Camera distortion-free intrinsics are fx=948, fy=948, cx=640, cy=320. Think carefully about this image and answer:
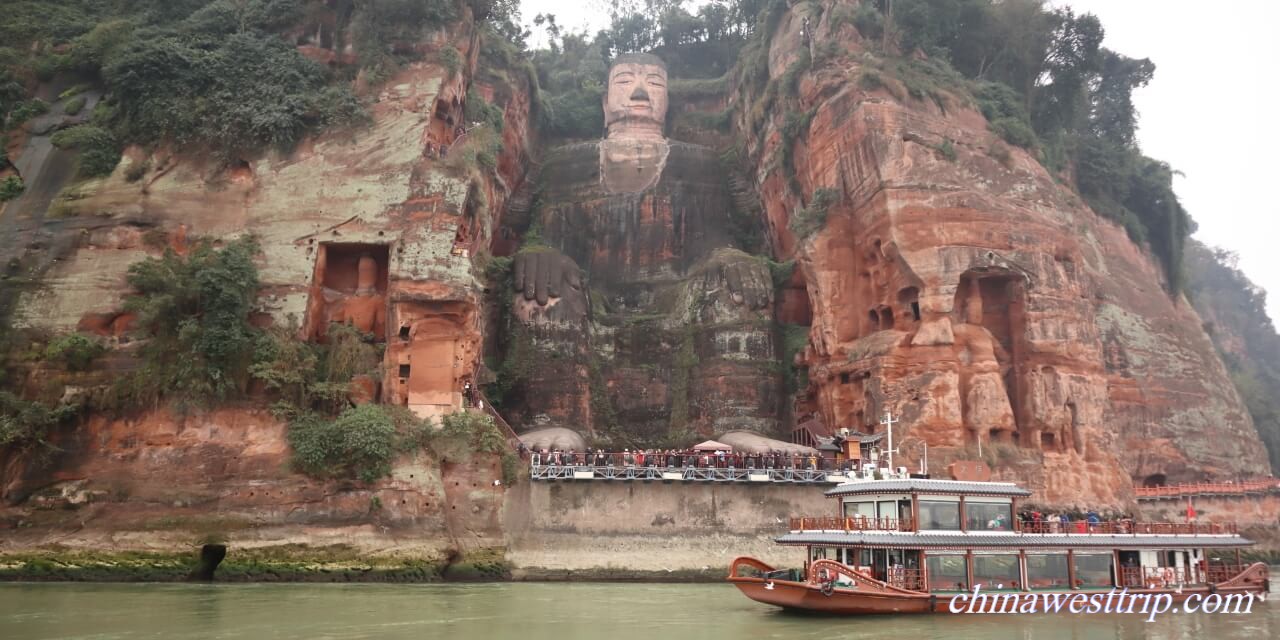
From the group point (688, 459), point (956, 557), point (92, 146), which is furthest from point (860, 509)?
point (92, 146)

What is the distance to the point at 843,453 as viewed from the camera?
34.1 metres

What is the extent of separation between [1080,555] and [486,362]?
24729mm

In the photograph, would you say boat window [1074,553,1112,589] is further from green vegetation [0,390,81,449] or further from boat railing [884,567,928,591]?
green vegetation [0,390,81,449]

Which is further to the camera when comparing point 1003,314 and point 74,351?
point 1003,314

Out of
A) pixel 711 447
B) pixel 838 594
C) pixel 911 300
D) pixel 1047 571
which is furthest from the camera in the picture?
pixel 911 300

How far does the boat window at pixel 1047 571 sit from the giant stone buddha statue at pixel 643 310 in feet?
61.0

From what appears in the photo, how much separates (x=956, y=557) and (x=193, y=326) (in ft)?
74.3

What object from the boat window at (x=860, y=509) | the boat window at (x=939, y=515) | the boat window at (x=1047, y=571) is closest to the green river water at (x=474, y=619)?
the boat window at (x=1047, y=571)

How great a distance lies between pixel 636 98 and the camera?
57656 mm

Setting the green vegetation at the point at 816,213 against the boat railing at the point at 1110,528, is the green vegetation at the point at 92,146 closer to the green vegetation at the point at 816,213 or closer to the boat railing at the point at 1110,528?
the green vegetation at the point at 816,213

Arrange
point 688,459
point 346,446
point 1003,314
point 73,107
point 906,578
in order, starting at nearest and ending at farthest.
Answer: point 906,578 → point 346,446 → point 688,459 → point 73,107 → point 1003,314

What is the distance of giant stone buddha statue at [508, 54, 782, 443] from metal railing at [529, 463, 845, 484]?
25.3ft

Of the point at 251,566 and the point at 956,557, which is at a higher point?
the point at 956,557

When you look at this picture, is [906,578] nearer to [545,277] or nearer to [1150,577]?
[1150,577]
